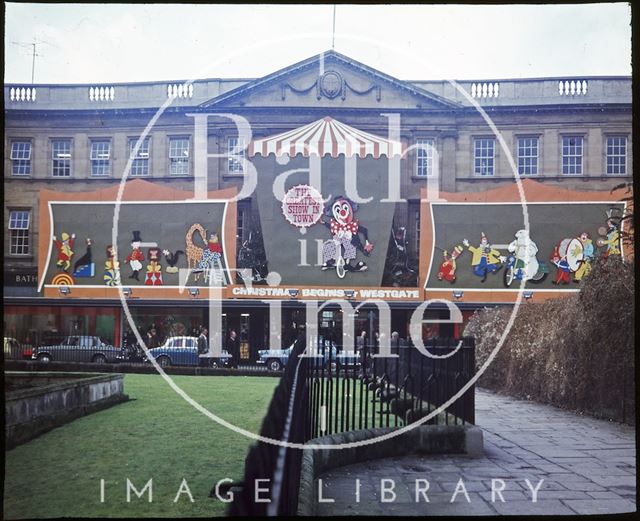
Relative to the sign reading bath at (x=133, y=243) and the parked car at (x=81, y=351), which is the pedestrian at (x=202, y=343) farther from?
the sign reading bath at (x=133, y=243)

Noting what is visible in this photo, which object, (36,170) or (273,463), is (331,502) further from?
(36,170)

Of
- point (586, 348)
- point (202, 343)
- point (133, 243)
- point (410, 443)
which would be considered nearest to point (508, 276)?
point (586, 348)

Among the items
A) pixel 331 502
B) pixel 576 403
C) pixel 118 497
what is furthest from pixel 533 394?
pixel 118 497

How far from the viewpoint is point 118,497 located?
15.3 ft

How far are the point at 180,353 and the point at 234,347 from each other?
7.28 feet

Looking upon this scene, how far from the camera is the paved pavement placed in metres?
4.81

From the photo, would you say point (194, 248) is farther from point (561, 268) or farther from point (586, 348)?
point (586, 348)

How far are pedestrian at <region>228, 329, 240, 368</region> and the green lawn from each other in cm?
1331

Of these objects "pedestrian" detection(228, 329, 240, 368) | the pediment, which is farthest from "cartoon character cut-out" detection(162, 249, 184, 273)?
the pediment

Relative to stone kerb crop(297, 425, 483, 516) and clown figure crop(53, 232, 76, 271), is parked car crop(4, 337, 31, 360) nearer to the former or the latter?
clown figure crop(53, 232, 76, 271)

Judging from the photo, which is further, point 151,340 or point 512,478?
point 151,340

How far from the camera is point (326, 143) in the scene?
20.5m

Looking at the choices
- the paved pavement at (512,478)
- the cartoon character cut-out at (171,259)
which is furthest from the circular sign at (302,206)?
the paved pavement at (512,478)

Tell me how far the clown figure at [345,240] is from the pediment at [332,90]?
6257 millimetres
